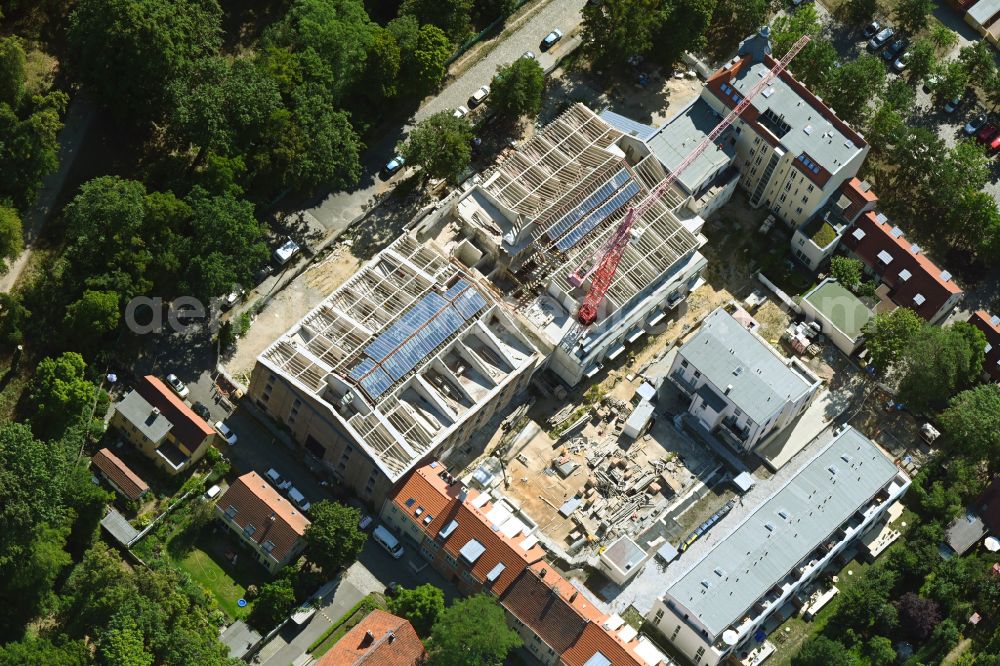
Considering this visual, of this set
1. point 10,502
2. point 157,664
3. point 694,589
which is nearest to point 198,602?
point 157,664

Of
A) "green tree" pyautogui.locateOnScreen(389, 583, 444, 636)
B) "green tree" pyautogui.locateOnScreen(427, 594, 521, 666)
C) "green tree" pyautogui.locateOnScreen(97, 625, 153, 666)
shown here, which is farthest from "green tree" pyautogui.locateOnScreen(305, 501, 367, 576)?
"green tree" pyautogui.locateOnScreen(97, 625, 153, 666)

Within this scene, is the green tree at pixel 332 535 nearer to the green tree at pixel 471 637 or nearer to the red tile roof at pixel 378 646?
the red tile roof at pixel 378 646

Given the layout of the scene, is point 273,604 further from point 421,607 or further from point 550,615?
point 550,615

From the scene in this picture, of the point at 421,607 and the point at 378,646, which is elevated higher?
the point at 421,607

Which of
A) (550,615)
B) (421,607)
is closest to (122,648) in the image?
(421,607)

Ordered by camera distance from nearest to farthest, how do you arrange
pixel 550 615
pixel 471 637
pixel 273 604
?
pixel 471 637
pixel 273 604
pixel 550 615

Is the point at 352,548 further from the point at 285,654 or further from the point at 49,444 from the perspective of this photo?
the point at 49,444

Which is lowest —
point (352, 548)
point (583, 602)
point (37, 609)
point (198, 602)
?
point (37, 609)
